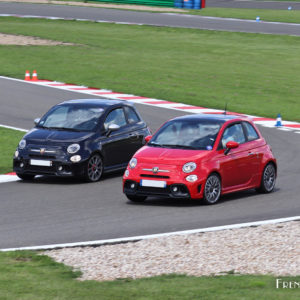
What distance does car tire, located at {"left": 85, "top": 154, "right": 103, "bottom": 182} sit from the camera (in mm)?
17375

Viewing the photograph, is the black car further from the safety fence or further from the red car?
the safety fence

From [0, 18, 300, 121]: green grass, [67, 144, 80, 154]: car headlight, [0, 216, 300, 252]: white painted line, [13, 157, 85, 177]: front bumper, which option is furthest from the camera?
[0, 18, 300, 121]: green grass

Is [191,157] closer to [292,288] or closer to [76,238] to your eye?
[76,238]

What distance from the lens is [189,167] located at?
14.8 m

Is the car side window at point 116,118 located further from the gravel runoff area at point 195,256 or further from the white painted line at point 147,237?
the gravel runoff area at point 195,256

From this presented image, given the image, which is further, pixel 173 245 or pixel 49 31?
pixel 49 31

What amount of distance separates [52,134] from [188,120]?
128 inches

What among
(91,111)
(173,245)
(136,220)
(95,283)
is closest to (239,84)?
(91,111)

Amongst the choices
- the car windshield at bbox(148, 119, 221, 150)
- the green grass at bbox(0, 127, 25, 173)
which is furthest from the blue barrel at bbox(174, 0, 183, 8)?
the car windshield at bbox(148, 119, 221, 150)

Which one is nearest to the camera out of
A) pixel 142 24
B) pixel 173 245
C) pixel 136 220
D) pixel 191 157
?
pixel 173 245

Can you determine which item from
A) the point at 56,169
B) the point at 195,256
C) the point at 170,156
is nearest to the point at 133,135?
the point at 56,169

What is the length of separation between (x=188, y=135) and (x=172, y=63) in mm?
23092

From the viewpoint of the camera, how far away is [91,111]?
1839cm

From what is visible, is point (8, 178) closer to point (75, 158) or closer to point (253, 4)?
point (75, 158)
